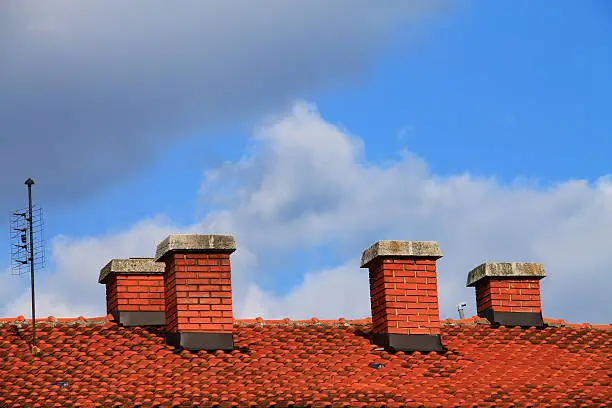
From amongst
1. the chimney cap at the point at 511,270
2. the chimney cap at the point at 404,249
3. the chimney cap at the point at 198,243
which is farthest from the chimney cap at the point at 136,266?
the chimney cap at the point at 511,270

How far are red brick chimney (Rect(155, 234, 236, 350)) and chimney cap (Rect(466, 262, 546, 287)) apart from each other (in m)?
4.70

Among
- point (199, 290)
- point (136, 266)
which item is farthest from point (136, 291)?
point (199, 290)

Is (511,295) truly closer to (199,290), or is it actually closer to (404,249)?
(404,249)

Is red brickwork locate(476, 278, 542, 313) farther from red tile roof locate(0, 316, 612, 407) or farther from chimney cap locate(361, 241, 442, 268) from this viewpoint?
chimney cap locate(361, 241, 442, 268)

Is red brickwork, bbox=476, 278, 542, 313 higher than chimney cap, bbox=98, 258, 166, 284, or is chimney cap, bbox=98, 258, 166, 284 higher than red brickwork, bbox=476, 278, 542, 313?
chimney cap, bbox=98, 258, 166, 284

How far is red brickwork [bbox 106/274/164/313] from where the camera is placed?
21.7 metres

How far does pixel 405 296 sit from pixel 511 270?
251 cm

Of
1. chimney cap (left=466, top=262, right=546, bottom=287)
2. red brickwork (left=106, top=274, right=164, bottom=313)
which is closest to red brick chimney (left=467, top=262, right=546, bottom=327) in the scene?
chimney cap (left=466, top=262, right=546, bottom=287)

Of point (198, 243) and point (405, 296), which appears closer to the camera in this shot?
point (198, 243)

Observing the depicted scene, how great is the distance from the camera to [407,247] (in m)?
21.9

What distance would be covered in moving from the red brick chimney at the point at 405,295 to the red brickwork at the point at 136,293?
3349mm

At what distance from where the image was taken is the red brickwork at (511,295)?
75.9 ft

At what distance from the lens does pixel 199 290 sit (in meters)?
20.8

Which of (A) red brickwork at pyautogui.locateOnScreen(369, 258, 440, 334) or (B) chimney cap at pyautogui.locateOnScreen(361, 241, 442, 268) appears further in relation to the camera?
(B) chimney cap at pyautogui.locateOnScreen(361, 241, 442, 268)
